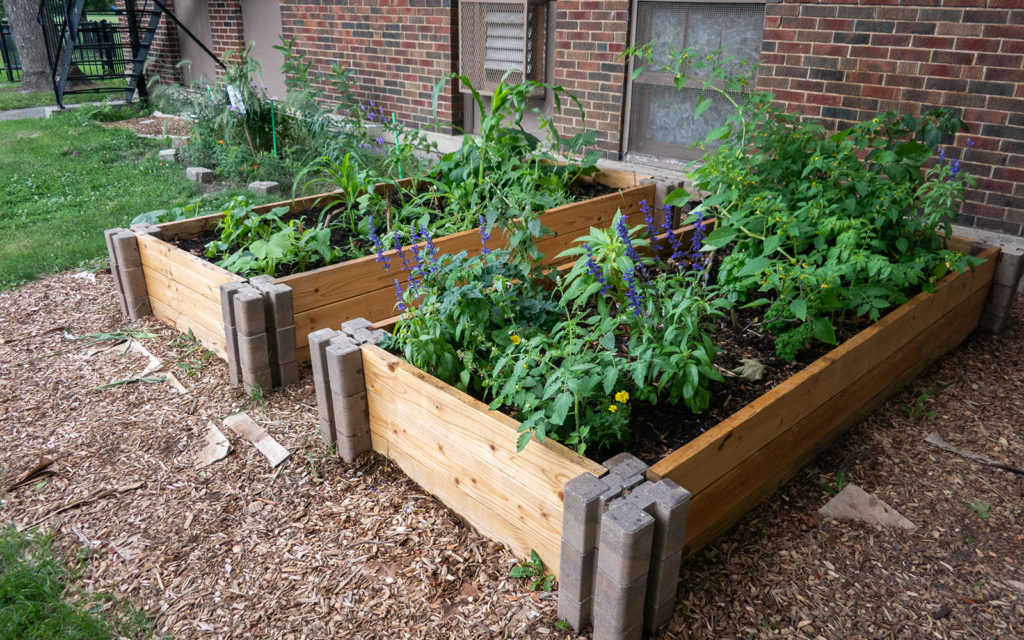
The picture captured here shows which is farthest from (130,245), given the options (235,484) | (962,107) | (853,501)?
(962,107)

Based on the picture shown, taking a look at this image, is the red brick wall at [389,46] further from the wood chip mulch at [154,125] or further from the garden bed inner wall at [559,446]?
the garden bed inner wall at [559,446]

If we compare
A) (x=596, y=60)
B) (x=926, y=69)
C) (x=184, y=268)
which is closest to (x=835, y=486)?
(x=926, y=69)

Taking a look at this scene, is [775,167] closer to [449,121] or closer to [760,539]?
[760,539]

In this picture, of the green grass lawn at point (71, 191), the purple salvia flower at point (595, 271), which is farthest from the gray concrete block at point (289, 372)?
the green grass lawn at point (71, 191)

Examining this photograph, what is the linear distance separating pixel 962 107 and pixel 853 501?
111 inches

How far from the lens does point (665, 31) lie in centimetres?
546

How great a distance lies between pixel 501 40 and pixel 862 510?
496cm

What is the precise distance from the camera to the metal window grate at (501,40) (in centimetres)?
612

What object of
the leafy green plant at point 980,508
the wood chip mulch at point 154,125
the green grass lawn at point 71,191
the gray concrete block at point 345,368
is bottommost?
the leafy green plant at point 980,508

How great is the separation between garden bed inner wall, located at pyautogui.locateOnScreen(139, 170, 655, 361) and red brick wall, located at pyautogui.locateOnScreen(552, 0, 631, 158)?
1.76m

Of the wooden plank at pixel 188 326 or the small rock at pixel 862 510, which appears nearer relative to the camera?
the small rock at pixel 862 510

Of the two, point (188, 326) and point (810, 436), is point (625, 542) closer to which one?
point (810, 436)

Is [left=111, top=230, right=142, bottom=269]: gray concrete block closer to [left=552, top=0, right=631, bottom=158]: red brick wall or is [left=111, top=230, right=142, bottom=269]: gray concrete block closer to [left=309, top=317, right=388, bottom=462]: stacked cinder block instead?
[left=309, top=317, right=388, bottom=462]: stacked cinder block

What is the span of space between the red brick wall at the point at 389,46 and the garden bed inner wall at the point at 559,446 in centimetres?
491
